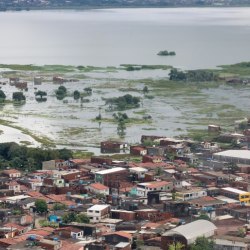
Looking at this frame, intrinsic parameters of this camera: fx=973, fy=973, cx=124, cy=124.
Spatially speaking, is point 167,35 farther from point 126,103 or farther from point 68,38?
point 126,103

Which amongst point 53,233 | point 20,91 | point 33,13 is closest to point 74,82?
point 20,91

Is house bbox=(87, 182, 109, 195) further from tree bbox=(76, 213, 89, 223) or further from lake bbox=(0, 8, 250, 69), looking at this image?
lake bbox=(0, 8, 250, 69)

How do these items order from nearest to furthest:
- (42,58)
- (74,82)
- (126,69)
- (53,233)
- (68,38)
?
(53,233) → (74,82) → (126,69) → (42,58) → (68,38)

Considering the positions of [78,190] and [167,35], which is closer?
[78,190]

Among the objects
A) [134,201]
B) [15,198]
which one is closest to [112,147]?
[15,198]

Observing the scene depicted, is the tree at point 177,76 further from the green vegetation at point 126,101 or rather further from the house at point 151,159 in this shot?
the house at point 151,159

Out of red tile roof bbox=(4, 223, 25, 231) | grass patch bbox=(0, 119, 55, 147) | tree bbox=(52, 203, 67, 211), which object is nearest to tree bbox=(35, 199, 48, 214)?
tree bbox=(52, 203, 67, 211)
